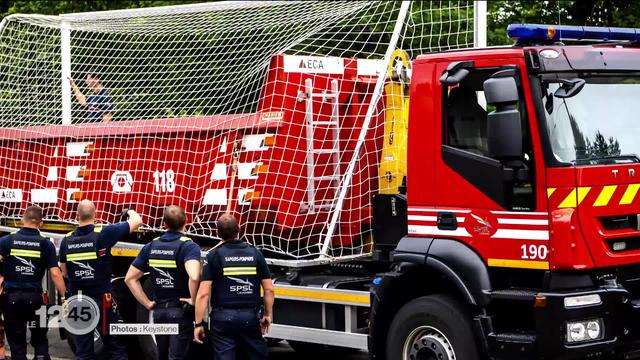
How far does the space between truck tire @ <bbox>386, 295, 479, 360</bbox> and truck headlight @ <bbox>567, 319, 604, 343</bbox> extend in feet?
2.39

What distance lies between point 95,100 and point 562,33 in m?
6.39

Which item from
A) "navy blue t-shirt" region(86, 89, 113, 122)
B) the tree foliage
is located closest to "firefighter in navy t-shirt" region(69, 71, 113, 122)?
"navy blue t-shirt" region(86, 89, 113, 122)

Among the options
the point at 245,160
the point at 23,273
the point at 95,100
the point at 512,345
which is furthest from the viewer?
the point at 95,100

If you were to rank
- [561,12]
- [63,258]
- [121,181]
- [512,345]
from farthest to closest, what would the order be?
[561,12] < [121,181] < [63,258] < [512,345]

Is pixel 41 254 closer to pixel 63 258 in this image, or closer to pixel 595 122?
pixel 63 258

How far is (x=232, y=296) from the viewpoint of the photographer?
Answer: 780cm

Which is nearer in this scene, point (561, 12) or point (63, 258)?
point (63, 258)

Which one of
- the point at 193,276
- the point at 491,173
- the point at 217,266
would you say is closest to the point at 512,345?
the point at 491,173

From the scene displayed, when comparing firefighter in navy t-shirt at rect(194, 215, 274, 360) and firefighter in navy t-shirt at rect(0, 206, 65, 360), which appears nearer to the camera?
firefighter in navy t-shirt at rect(194, 215, 274, 360)

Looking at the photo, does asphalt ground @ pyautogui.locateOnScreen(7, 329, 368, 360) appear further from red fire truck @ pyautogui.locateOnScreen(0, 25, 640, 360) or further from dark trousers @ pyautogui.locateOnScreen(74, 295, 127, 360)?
red fire truck @ pyautogui.locateOnScreen(0, 25, 640, 360)

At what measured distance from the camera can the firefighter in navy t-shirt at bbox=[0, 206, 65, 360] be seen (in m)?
9.64

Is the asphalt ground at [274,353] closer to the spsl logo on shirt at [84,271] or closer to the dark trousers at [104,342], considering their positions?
the dark trousers at [104,342]

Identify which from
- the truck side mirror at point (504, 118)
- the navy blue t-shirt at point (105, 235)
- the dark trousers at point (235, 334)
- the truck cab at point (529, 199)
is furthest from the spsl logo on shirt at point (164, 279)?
the truck side mirror at point (504, 118)

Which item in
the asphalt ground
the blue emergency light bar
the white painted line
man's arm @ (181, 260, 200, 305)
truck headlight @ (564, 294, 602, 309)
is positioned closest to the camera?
truck headlight @ (564, 294, 602, 309)
